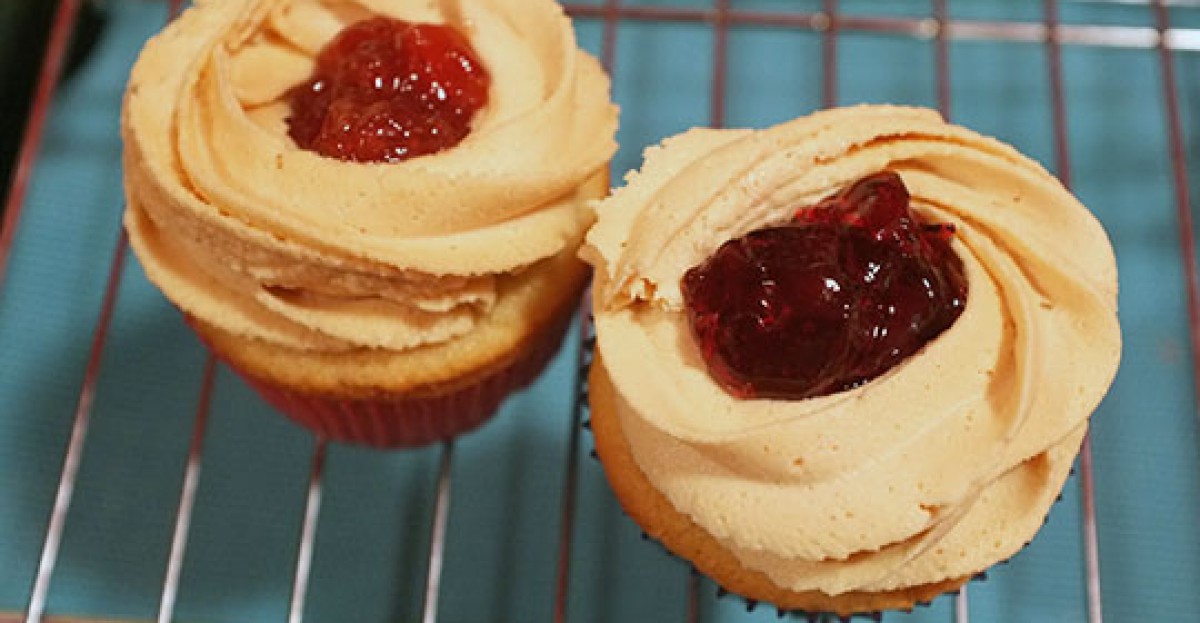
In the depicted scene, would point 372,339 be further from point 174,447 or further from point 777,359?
point 174,447

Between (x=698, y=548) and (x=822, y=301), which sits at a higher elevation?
(x=822, y=301)

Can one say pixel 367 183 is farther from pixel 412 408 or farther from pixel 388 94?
pixel 412 408

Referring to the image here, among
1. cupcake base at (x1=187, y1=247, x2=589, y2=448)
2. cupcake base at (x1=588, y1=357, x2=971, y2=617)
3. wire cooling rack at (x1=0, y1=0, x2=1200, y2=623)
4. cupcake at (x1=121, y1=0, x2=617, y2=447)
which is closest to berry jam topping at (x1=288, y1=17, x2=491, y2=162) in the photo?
cupcake at (x1=121, y1=0, x2=617, y2=447)

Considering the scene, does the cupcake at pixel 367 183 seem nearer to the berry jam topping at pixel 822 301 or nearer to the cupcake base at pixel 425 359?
the cupcake base at pixel 425 359

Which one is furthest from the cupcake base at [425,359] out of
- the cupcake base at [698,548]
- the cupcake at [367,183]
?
the cupcake base at [698,548]

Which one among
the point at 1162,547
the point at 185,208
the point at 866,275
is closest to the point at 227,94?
the point at 185,208

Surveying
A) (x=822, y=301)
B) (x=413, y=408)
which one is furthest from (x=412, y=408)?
(x=822, y=301)

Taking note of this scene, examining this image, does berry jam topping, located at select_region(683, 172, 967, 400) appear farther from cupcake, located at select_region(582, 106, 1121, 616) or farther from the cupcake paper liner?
the cupcake paper liner
